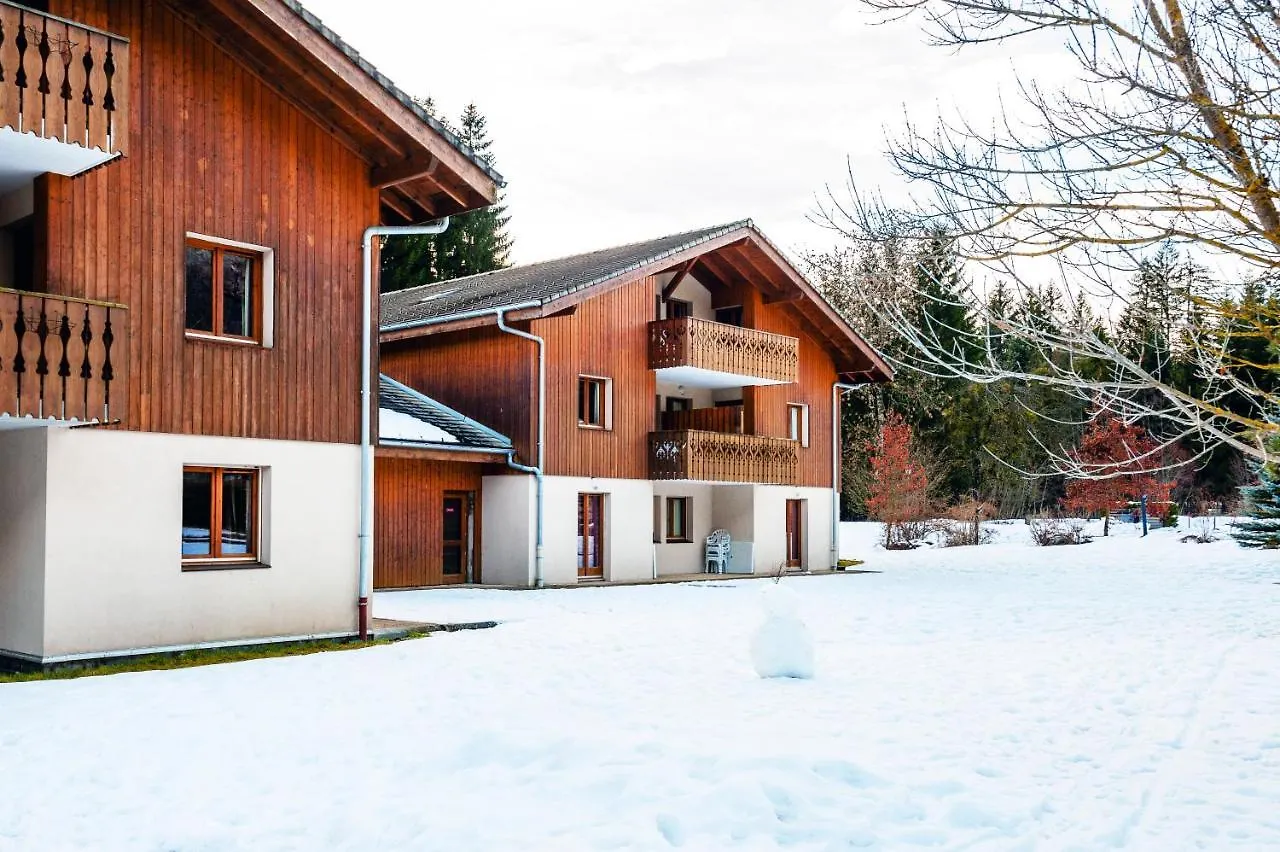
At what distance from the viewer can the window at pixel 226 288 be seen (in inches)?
514

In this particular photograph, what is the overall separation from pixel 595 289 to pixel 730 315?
6.40m

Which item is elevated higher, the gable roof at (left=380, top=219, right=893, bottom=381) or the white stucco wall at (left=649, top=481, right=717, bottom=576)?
the gable roof at (left=380, top=219, right=893, bottom=381)

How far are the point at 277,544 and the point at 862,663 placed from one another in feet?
21.8

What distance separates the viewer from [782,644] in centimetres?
1095

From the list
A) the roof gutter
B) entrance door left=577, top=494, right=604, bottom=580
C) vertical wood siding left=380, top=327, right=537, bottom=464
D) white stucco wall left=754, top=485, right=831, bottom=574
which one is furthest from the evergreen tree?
entrance door left=577, top=494, right=604, bottom=580

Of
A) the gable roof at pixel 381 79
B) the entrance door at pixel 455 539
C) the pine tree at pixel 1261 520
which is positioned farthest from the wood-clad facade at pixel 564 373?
the pine tree at pixel 1261 520

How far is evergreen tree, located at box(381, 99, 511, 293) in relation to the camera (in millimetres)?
48844

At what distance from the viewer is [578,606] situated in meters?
18.4

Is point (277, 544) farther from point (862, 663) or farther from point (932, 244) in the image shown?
point (932, 244)

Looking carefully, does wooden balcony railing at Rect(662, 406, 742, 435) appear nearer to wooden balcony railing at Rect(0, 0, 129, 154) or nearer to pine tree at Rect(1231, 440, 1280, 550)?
pine tree at Rect(1231, 440, 1280, 550)

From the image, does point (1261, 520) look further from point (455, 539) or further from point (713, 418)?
point (455, 539)

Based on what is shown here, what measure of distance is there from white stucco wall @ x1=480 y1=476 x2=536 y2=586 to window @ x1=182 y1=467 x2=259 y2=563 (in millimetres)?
9123

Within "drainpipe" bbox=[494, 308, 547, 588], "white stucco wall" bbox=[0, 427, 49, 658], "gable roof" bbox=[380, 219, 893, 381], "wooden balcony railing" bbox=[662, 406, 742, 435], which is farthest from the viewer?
"wooden balcony railing" bbox=[662, 406, 742, 435]

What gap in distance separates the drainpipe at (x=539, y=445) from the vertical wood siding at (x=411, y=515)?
124cm
